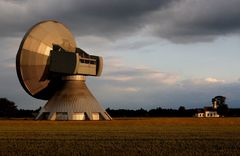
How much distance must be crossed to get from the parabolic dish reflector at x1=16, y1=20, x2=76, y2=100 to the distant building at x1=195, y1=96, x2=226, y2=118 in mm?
63371

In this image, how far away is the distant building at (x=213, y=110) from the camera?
149 metres

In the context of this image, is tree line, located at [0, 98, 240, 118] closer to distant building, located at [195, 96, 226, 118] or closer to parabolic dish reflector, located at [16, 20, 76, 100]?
distant building, located at [195, 96, 226, 118]

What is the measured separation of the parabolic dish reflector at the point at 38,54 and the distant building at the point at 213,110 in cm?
6337

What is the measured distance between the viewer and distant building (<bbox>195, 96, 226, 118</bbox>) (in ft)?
489

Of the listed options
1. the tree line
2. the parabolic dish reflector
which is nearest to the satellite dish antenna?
the parabolic dish reflector

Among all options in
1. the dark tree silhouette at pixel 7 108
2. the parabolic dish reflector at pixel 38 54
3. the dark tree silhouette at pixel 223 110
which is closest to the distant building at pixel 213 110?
the dark tree silhouette at pixel 223 110

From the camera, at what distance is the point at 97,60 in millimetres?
96000

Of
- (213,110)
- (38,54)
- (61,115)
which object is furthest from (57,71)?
(213,110)

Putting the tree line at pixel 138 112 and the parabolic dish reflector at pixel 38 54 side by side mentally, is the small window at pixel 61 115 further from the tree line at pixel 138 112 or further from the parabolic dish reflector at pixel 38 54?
the tree line at pixel 138 112

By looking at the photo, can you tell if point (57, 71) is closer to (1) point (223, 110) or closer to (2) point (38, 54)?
(2) point (38, 54)

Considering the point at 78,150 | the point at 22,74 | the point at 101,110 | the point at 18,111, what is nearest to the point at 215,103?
the point at 18,111

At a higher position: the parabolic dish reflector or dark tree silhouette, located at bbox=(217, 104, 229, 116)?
the parabolic dish reflector

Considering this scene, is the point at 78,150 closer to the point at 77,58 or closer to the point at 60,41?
the point at 77,58

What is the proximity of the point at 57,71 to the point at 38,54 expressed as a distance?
483cm
